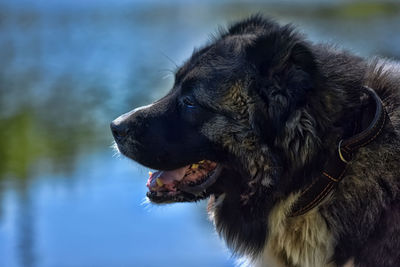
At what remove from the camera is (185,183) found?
3.56 m

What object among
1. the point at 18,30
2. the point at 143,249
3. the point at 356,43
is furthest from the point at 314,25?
the point at 143,249

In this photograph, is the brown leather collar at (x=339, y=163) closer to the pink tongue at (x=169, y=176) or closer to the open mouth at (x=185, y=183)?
the open mouth at (x=185, y=183)

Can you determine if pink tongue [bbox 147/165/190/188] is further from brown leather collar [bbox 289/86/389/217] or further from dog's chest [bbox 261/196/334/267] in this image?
brown leather collar [bbox 289/86/389/217]

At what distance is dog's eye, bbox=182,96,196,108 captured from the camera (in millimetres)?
3461

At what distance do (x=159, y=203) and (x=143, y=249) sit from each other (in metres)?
2.83

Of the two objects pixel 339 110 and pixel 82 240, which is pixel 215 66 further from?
pixel 82 240

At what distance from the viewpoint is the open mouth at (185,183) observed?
11.4ft

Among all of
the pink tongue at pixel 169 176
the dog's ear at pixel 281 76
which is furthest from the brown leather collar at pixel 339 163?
the pink tongue at pixel 169 176

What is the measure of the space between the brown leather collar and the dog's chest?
0.06m

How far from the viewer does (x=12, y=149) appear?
9.53m

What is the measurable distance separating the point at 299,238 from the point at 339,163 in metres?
0.47

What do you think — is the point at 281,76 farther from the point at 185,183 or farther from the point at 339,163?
the point at 185,183

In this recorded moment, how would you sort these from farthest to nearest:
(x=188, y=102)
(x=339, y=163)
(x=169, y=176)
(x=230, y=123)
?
(x=169, y=176) < (x=188, y=102) < (x=230, y=123) < (x=339, y=163)

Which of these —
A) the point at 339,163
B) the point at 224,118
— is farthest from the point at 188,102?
the point at 339,163
